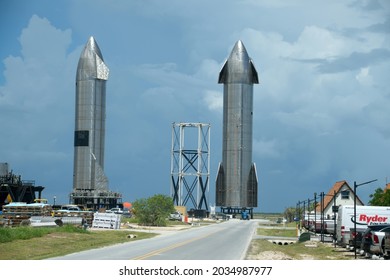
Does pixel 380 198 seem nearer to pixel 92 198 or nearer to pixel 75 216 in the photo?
pixel 75 216

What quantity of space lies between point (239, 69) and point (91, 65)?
29.6 metres

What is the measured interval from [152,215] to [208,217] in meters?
63.5

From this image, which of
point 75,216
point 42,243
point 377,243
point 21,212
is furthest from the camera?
point 21,212

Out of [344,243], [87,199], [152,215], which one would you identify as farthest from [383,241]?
[87,199]

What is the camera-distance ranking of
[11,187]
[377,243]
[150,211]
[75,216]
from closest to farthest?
[377,243] < [75,216] < [150,211] < [11,187]

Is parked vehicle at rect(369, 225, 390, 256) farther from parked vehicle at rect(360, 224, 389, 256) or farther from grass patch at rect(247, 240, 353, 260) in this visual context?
grass patch at rect(247, 240, 353, 260)

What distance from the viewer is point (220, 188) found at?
152750 mm

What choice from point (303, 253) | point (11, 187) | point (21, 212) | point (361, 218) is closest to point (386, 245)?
point (303, 253)

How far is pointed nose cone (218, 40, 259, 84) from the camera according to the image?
146 m

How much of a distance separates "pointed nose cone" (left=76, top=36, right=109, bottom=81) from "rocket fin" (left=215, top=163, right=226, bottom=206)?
30280mm

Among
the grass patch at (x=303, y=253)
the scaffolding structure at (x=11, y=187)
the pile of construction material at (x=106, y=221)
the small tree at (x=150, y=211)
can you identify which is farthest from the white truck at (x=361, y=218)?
the scaffolding structure at (x=11, y=187)
